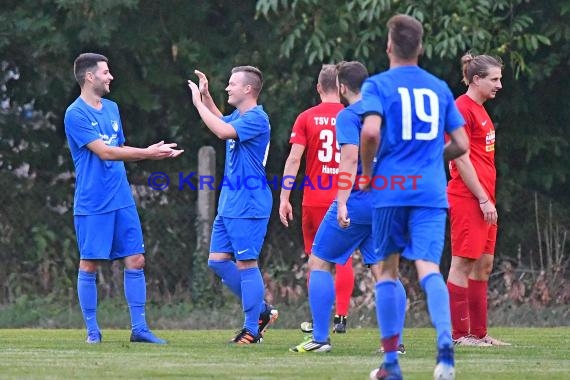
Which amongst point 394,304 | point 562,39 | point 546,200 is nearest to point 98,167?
point 394,304

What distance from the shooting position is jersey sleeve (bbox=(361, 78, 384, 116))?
22.9ft

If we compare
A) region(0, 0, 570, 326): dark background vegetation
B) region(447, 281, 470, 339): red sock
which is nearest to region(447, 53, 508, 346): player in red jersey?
region(447, 281, 470, 339): red sock

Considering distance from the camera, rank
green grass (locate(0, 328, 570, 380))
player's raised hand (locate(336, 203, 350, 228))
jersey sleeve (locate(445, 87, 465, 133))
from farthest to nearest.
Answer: player's raised hand (locate(336, 203, 350, 228)) < green grass (locate(0, 328, 570, 380)) < jersey sleeve (locate(445, 87, 465, 133))

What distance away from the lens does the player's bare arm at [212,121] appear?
9.25 m

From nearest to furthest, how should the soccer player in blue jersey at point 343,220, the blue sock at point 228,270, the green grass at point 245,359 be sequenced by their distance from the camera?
the green grass at point 245,359 < the soccer player in blue jersey at point 343,220 < the blue sock at point 228,270

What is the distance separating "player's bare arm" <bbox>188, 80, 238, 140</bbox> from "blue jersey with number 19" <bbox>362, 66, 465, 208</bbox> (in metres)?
2.38

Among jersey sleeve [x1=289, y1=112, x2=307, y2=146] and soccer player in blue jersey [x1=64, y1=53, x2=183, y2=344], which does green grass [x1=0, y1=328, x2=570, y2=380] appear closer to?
soccer player in blue jersey [x1=64, y1=53, x2=183, y2=344]

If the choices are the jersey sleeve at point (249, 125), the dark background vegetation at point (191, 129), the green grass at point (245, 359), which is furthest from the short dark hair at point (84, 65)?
the dark background vegetation at point (191, 129)

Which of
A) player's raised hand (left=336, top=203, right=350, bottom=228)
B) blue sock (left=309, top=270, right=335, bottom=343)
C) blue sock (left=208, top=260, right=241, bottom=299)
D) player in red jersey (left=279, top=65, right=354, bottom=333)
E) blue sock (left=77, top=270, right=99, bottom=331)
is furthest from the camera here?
player in red jersey (left=279, top=65, right=354, bottom=333)

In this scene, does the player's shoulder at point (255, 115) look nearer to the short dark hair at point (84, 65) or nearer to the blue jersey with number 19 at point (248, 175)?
the blue jersey with number 19 at point (248, 175)

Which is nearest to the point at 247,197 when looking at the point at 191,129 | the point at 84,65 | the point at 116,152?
the point at 116,152

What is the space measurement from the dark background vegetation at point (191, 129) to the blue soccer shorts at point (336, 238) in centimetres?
462

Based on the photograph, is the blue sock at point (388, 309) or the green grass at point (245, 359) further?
the green grass at point (245, 359)

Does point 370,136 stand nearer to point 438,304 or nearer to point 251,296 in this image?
point 438,304
